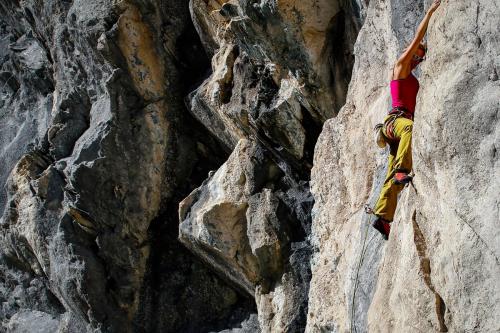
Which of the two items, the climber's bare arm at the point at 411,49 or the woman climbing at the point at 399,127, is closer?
the climber's bare arm at the point at 411,49

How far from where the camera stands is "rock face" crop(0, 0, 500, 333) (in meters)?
5.73

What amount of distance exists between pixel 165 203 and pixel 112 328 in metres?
2.50

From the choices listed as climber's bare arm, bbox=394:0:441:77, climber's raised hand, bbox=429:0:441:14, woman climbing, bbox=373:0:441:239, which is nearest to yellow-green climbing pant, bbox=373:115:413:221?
woman climbing, bbox=373:0:441:239

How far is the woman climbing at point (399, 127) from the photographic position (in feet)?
22.7

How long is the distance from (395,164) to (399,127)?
0.37 meters

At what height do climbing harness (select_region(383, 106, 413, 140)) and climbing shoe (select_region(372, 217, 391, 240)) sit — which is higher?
climbing harness (select_region(383, 106, 413, 140))

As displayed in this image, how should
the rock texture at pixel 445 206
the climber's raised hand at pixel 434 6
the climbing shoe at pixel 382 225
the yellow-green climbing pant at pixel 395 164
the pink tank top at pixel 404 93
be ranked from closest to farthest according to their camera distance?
the rock texture at pixel 445 206
the climber's raised hand at pixel 434 6
the yellow-green climbing pant at pixel 395 164
the climbing shoe at pixel 382 225
the pink tank top at pixel 404 93

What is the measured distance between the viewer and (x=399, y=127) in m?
7.14

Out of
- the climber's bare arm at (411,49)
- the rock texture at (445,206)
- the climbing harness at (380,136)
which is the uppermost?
the climber's bare arm at (411,49)

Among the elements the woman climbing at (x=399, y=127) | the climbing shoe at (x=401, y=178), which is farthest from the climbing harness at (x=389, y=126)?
the climbing shoe at (x=401, y=178)

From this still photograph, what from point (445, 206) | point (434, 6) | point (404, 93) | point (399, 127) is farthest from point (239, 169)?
point (445, 206)

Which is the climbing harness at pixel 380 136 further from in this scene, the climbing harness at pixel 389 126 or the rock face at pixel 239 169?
the rock face at pixel 239 169

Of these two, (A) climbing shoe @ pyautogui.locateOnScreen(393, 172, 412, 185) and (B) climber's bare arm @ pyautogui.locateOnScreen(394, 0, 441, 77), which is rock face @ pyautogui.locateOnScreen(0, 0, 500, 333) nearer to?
(A) climbing shoe @ pyautogui.locateOnScreen(393, 172, 412, 185)

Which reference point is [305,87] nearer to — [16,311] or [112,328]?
[112,328]
